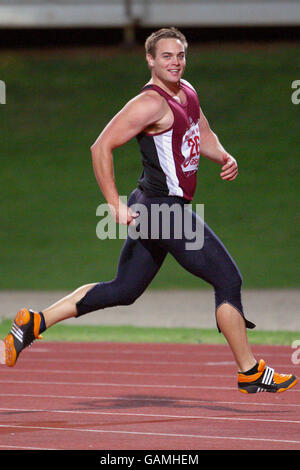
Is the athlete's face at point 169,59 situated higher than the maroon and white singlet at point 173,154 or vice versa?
the athlete's face at point 169,59

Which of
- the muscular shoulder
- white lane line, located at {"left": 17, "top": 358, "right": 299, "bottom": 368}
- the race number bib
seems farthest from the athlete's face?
white lane line, located at {"left": 17, "top": 358, "right": 299, "bottom": 368}

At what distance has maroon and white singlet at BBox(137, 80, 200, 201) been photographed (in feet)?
21.3

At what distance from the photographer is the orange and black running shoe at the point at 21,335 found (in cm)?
671

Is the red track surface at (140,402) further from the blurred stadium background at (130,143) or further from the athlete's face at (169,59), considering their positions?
the blurred stadium background at (130,143)

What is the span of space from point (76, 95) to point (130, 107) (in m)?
15.6

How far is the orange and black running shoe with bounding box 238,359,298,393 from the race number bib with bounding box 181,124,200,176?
126 centimetres

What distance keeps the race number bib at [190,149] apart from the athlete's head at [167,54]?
33 centimetres

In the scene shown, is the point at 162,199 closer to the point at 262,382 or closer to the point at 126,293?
the point at 126,293

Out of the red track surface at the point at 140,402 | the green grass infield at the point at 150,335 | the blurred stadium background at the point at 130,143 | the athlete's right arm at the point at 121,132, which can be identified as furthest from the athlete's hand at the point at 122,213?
the blurred stadium background at the point at 130,143

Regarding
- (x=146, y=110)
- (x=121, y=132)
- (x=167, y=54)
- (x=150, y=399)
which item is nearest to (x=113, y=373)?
→ (x=150, y=399)

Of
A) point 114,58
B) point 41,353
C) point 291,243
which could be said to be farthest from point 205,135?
point 114,58

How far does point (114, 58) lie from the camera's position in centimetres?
2319

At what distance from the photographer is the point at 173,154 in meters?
6.48

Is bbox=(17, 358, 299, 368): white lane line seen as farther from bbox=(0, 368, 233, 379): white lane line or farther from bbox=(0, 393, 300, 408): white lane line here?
bbox=(0, 393, 300, 408): white lane line
